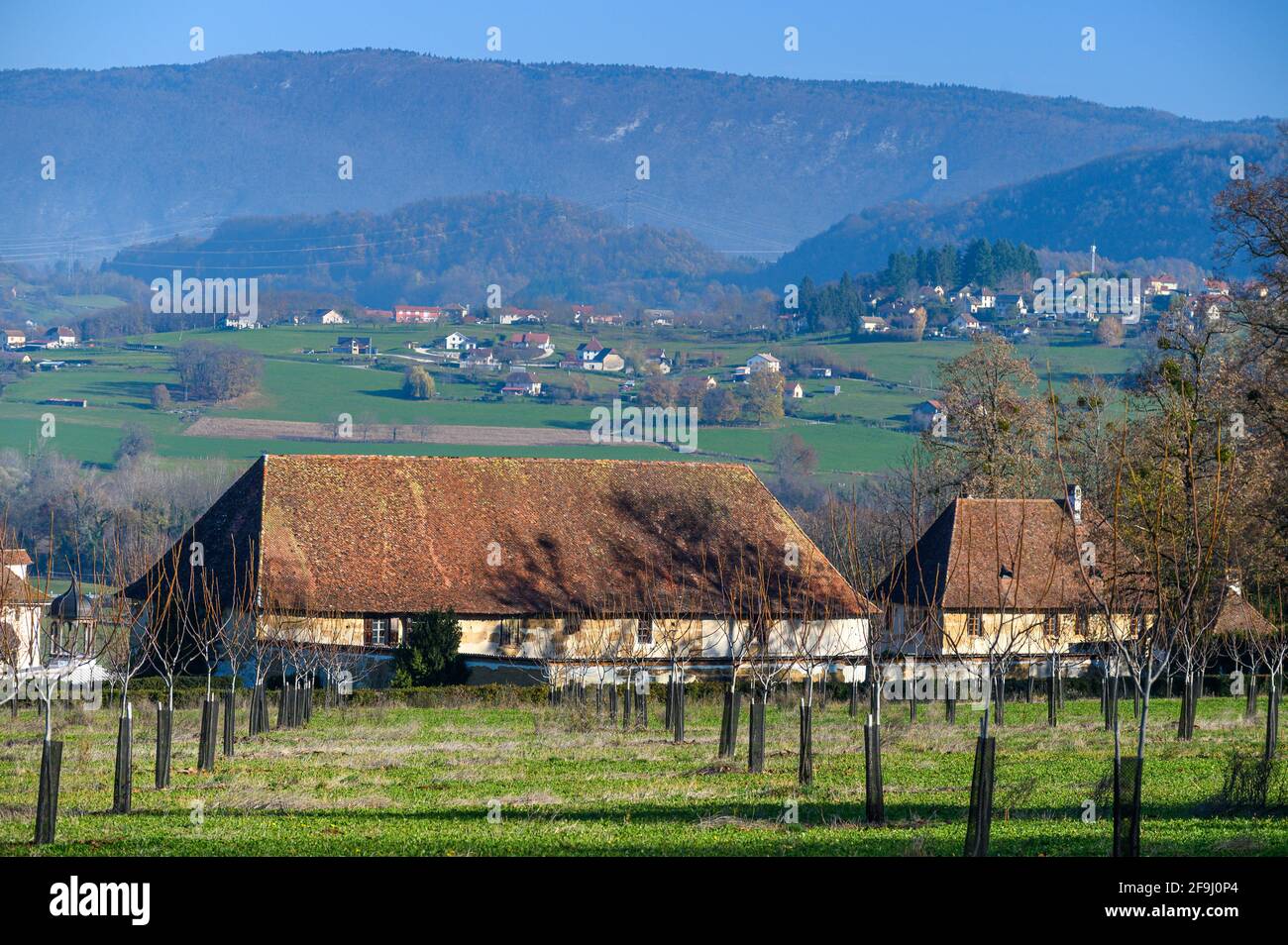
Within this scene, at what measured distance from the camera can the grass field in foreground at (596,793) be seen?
17828 mm

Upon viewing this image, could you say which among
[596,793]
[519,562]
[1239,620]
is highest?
[519,562]

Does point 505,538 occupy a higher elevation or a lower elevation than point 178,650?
higher

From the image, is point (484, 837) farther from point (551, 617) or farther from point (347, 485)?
point (347, 485)

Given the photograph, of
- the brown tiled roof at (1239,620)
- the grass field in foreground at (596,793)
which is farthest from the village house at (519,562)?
the grass field in foreground at (596,793)

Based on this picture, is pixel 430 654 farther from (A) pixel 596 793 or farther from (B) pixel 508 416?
(B) pixel 508 416

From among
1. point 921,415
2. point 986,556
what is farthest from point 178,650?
point 921,415

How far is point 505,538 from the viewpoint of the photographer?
57.6 metres

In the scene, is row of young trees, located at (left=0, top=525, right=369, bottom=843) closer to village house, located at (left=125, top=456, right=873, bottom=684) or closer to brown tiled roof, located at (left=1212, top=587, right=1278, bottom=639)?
village house, located at (left=125, top=456, right=873, bottom=684)

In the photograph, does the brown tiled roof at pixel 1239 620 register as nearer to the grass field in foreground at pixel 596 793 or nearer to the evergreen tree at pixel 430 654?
the grass field in foreground at pixel 596 793

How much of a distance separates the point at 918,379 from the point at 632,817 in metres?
168

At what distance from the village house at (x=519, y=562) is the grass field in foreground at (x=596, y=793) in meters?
14.9

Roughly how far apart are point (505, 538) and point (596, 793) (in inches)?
1359

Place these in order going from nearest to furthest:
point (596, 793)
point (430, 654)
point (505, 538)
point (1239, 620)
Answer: point (596, 793), point (430, 654), point (1239, 620), point (505, 538)
